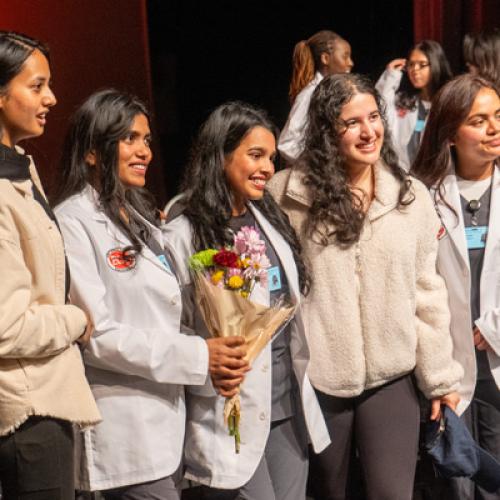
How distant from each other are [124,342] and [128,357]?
4cm

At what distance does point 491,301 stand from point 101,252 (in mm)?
1381

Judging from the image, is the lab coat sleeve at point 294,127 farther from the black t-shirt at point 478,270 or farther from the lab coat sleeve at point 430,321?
the lab coat sleeve at point 430,321

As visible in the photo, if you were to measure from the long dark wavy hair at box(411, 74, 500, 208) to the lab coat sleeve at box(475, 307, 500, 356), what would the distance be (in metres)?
0.42

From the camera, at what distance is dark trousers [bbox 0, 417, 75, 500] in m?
2.29

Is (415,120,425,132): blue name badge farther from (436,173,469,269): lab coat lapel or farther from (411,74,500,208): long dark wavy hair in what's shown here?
(436,173,469,269): lab coat lapel

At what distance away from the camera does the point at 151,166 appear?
605cm

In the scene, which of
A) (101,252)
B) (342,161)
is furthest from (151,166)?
(101,252)

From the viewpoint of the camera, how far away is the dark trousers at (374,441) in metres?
2.97

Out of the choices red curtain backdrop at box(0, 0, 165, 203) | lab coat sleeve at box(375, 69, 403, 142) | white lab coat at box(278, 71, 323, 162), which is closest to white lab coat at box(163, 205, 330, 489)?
red curtain backdrop at box(0, 0, 165, 203)

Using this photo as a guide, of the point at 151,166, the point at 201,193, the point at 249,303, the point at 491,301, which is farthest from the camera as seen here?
the point at 151,166

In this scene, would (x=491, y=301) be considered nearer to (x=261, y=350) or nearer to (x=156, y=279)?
(x=261, y=350)

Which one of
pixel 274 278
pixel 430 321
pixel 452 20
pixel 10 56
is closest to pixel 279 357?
pixel 274 278

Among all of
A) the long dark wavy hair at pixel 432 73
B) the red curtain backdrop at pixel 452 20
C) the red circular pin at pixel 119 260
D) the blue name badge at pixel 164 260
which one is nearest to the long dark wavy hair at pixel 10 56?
the red circular pin at pixel 119 260

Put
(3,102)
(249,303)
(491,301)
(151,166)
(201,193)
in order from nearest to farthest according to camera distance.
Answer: (3,102), (249,303), (201,193), (491,301), (151,166)
